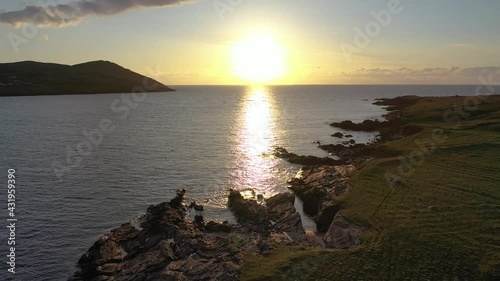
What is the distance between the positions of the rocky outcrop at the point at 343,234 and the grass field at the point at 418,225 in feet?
2.77

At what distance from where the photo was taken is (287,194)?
50094 mm

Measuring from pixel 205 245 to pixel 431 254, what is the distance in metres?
19.7

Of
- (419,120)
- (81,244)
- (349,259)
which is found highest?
(419,120)

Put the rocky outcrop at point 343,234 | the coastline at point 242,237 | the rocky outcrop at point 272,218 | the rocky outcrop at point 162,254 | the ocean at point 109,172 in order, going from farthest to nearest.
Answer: the ocean at point 109,172
the rocky outcrop at point 272,218
the rocky outcrop at point 343,234
the coastline at point 242,237
the rocky outcrop at point 162,254

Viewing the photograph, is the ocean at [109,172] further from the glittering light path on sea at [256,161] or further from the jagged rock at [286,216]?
the jagged rock at [286,216]

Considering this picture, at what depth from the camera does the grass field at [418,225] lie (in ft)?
87.9

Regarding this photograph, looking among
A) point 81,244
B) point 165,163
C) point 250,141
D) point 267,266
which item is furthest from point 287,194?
point 250,141

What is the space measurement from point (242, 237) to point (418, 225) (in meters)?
17.1

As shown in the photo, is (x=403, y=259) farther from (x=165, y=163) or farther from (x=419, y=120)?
(x=419, y=120)

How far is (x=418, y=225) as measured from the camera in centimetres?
3322

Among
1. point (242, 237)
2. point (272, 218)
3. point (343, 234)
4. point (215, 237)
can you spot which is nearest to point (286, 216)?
point (272, 218)

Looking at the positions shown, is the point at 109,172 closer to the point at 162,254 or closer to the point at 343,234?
the point at 162,254

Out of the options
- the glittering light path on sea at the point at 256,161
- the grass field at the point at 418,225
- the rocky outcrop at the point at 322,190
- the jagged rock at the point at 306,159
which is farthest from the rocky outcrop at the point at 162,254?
the jagged rock at the point at 306,159

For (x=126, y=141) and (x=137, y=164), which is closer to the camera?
(x=137, y=164)
